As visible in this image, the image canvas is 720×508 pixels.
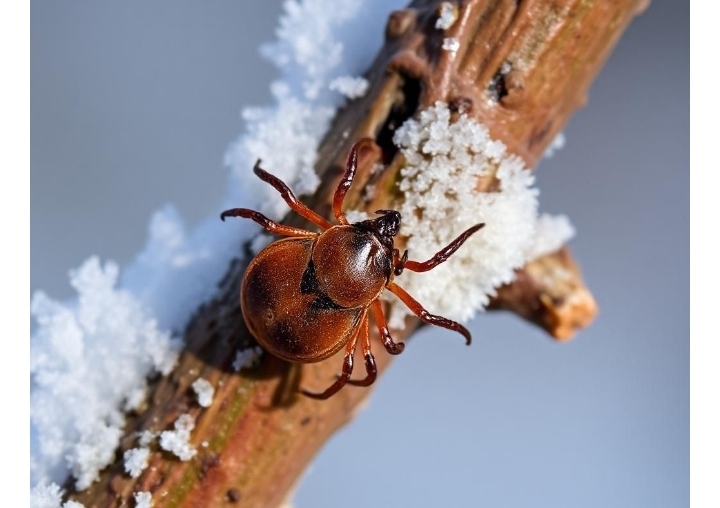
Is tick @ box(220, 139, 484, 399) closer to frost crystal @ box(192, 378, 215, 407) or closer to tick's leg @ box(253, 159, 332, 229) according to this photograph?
tick's leg @ box(253, 159, 332, 229)

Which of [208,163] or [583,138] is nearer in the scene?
[583,138]

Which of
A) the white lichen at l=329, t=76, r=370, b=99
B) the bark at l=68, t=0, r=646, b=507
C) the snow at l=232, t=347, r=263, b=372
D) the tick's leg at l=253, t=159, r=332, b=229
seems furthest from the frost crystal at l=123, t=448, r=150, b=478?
the white lichen at l=329, t=76, r=370, b=99

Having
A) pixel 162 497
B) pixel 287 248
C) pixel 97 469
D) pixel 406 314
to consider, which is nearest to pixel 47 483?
pixel 97 469

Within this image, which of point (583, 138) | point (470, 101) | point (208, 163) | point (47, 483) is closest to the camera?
point (470, 101)

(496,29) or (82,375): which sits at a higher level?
(496,29)

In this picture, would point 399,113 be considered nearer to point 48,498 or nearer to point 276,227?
point 276,227

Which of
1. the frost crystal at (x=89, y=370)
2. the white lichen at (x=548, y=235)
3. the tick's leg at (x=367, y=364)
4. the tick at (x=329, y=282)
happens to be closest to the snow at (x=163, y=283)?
the frost crystal at (x=89, y=370)

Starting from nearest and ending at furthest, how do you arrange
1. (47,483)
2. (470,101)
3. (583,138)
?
(470,101), (47,483), (583,138)

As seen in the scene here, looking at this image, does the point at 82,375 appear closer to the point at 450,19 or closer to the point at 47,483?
the point at 47,483
